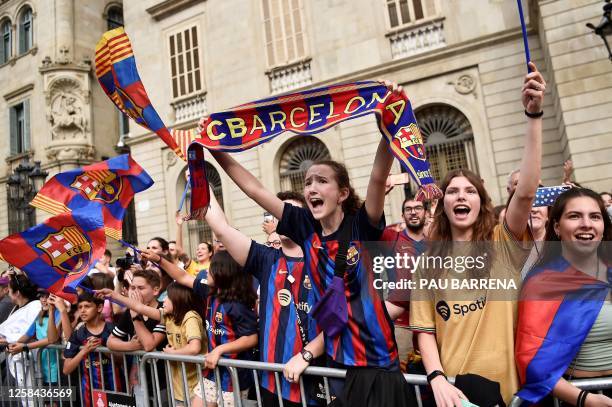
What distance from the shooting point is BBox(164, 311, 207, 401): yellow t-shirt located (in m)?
3.30

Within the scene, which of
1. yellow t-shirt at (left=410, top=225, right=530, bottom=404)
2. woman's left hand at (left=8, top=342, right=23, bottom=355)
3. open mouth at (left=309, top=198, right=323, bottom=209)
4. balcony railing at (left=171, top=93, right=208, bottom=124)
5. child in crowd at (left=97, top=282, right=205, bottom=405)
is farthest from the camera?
balcony railing at (left=171, top=93, right=208, bottom=124)

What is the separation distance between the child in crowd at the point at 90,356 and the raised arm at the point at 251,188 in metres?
2.29

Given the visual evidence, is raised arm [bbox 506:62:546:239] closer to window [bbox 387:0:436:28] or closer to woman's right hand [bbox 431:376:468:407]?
woman's right hand [bbox 431:376:468:407]

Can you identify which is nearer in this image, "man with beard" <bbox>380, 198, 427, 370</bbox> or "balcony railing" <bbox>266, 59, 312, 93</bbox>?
"man with beard" <bbox>380, 198, 427, 370</bbox>

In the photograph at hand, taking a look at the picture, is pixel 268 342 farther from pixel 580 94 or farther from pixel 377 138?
pixel 377 138

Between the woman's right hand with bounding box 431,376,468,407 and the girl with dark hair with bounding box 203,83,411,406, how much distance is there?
0.23 m

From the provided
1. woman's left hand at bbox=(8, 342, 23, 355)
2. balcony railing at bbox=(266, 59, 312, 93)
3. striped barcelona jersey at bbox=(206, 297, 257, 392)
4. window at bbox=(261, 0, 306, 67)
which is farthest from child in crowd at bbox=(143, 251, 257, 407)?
window at bbox=(261, 0, 306, 67)

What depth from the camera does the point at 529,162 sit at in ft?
6.35

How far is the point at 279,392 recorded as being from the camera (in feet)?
8.36

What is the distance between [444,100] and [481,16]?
220cm

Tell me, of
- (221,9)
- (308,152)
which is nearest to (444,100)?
(308,152)

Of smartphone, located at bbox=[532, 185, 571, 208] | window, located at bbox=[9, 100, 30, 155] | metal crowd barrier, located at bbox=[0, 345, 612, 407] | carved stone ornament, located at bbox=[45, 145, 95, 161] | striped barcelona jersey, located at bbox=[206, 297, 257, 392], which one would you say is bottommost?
metal crowd barrier, located at bbox=[0, 345, 612, 407]

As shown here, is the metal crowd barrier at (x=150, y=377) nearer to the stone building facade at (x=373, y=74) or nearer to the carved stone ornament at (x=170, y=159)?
the stone building facade at (x=373, y=74)

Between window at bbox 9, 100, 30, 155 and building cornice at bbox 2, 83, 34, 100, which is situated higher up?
building cornice at bbox 2, 83, 34, 100
